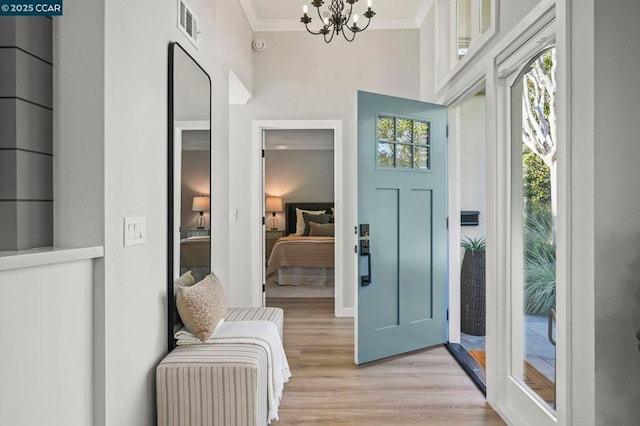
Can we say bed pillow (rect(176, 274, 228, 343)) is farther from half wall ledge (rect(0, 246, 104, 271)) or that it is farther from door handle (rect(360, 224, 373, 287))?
door handle (rect(360, 224, 373, 287))

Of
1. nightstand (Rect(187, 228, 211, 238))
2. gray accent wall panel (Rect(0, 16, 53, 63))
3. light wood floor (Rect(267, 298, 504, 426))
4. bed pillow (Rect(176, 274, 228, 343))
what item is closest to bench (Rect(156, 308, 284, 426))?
bed pillow (Rect(176, 274, 228, 343))

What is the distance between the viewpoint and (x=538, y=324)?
2.13m

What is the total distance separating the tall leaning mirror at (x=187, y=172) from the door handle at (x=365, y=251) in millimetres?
1132

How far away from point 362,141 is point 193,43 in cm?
137

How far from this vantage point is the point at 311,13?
4129 mm

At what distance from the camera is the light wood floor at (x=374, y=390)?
7.68ft

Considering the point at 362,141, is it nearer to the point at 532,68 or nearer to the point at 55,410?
the point at 532,68

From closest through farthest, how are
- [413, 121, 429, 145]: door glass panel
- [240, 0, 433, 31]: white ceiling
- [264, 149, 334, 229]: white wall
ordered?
1. [413, 121, 429, 145]: door glass panel
2. [240, 0, 433, 31]: white ceiling
3. [264, 149, 334, 229]: white wall

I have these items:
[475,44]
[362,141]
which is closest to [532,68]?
[475,44]

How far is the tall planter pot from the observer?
3787mm

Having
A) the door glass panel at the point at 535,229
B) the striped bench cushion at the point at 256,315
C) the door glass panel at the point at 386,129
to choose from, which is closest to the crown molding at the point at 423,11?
the door glass panel at the point at 386,129

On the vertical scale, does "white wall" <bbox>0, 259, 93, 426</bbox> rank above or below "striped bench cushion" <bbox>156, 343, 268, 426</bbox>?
above

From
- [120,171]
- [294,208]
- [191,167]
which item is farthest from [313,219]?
[120,171]

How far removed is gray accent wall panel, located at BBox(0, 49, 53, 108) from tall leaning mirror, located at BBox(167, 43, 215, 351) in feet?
2.02
